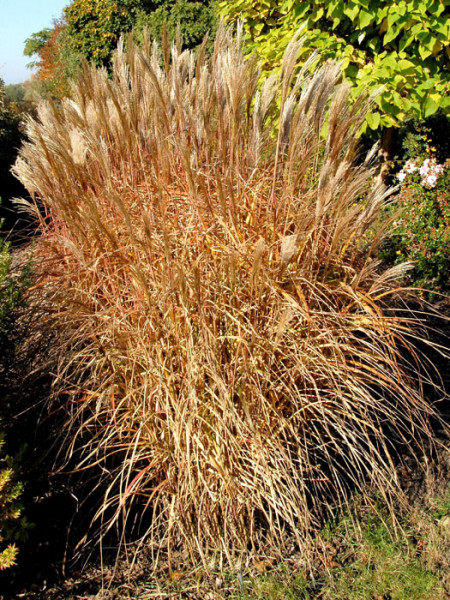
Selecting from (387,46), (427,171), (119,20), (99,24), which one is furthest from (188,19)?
(427,171)

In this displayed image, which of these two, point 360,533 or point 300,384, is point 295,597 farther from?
point 300,384

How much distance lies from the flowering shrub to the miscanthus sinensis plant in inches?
60.1

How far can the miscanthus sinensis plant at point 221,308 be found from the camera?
2.10m

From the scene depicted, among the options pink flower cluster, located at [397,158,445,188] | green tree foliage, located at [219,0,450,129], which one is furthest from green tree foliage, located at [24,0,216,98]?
pink flower cluster, located at [397,158,445,188]

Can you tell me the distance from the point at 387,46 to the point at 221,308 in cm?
393

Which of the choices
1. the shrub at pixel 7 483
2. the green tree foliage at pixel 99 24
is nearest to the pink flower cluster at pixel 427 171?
the shrub at pixel 7 483

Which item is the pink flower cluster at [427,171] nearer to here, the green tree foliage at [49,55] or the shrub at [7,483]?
the shrub at [7,483]

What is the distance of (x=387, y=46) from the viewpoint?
483 centimetres

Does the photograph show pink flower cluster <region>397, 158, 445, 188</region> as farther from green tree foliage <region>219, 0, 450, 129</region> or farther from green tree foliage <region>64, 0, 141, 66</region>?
green tree foliage <region>64, 0, 141, 66</region>

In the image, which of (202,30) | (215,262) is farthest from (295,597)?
(202,30)

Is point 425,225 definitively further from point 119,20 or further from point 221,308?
point 119,20

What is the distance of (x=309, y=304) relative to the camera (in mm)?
2414

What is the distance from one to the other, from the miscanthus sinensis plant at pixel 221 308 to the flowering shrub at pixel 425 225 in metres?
1.53

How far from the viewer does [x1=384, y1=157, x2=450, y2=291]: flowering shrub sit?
402 cm
